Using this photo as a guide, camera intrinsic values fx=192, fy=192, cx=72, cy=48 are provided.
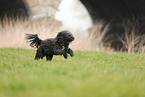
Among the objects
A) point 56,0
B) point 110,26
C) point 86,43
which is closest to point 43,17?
point 56,0

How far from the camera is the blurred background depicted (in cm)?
1002

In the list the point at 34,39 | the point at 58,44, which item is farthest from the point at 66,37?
the point at 34,39

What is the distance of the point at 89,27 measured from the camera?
14359 mm

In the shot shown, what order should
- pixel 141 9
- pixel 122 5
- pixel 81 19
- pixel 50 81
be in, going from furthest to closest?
pixel 81 19
pixel 122 5
pixel 141 9
pixel 50 81

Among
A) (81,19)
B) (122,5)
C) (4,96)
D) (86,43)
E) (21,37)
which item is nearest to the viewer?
(4,96)

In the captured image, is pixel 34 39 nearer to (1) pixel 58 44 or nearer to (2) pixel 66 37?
(1) pixel 58 44

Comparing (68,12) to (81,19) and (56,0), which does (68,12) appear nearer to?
(81,19)

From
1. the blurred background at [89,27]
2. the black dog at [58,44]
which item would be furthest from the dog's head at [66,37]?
the blurred background at [89,27]

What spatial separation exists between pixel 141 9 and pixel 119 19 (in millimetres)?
2202

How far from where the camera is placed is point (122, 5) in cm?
1353

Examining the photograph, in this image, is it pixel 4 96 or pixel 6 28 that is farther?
pixel 6 28

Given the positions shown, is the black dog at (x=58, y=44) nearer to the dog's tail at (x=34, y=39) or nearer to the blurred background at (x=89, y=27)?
the dog's tail at (x=34, y=39)

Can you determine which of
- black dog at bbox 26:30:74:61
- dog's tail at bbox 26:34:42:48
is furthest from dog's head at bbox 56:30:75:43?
dog's tail at bbox 26:34:42:48

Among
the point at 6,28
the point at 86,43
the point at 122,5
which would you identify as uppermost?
the point at 122,5
